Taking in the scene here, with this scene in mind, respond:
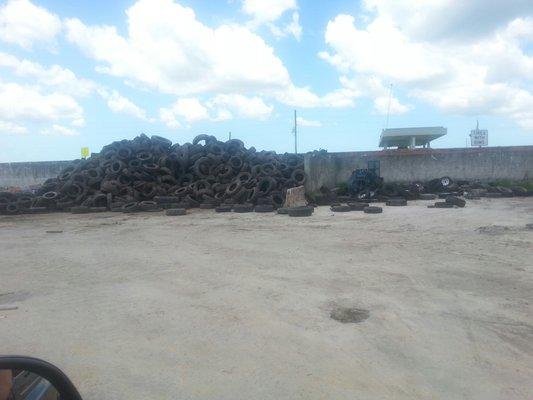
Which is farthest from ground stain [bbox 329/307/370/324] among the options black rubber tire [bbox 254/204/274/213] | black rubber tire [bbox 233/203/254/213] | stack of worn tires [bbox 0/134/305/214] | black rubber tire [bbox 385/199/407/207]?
black rubber tire [bbox 385/199/407/207]

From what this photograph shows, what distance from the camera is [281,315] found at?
4750mm

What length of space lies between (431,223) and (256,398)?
27.9 feet

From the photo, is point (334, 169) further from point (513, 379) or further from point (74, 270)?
point (513, 379)

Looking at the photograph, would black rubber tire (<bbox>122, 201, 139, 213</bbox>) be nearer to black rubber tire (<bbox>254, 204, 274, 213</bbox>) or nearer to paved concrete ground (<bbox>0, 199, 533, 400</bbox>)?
black rubber tire (<bbox>254, 204, 274, 213</bbox>)

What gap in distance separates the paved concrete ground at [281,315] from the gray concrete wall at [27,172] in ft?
54.8

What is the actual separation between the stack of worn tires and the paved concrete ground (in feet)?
21.4

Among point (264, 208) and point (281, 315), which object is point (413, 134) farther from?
point (281, 315)

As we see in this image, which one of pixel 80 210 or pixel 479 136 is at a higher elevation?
pixel 479 136

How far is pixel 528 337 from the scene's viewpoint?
4.05m

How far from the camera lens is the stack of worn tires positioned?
51.9 feet

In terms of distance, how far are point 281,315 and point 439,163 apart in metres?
16.0

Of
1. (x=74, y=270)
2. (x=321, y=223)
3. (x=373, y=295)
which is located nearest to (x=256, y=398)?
(x=373, y=295)

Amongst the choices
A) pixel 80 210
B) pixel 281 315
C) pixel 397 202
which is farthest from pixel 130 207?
pixel 281 315

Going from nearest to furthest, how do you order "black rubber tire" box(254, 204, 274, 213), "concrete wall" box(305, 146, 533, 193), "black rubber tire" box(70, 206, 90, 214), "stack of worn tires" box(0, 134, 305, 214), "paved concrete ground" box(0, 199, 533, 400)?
"paved concrete ground" box(0, 199, 533, 400)
"black rubber tire" box(254, 204, 274, 213)
"black rubber tire" box(70, 206, 90, 214)
"stack of worn tires" box(0, 134, 305, 214)
"concrete wall" box(305, 146, 533, 193)
